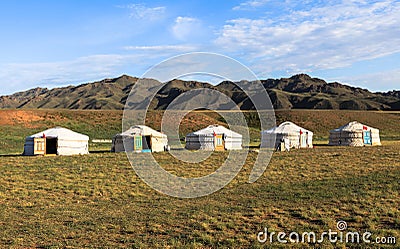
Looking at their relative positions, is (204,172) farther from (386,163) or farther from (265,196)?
(386,163)

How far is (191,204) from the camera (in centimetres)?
1481

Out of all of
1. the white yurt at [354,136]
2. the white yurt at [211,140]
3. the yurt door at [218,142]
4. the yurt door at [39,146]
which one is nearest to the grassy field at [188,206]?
the yurt door at [39,146]

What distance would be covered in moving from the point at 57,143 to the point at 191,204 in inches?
730

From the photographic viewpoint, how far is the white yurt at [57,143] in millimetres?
30406

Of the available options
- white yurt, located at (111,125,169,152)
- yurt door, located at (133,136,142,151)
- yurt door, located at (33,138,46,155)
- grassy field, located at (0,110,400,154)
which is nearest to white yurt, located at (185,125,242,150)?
white yurt, located at (111,125,169,152)

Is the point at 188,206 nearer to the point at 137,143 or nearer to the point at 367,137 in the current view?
the point at 137,143

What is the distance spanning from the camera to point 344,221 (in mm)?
11672

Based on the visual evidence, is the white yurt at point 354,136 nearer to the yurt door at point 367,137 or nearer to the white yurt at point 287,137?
the yurt door at point 367,137

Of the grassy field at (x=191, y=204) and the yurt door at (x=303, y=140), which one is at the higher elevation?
the yurt door at (x=303, y=140)

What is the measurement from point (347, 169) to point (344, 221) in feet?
32.3

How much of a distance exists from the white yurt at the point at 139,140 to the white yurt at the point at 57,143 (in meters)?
2.59

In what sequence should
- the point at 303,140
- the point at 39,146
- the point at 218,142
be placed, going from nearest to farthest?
the point at 39,146, the point at 218,142, the point at 303,140

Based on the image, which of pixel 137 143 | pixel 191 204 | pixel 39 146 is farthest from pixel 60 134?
pixel 191 204

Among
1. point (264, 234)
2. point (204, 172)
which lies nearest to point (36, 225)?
point (264, 234)
